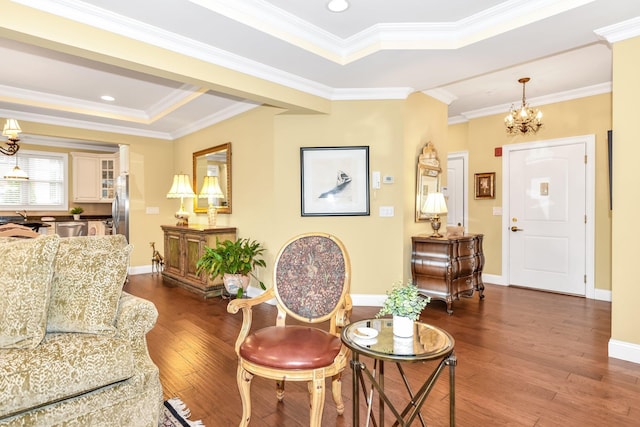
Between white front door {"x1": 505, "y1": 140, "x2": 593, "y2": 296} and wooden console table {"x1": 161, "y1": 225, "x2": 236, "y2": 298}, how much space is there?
4.25 meters

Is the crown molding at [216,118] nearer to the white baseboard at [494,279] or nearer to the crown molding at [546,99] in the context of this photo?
the crown molding at [546,99]

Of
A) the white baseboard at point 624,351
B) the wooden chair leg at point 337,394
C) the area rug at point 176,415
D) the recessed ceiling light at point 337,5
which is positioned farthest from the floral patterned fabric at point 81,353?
the white baseboard at point 624,351

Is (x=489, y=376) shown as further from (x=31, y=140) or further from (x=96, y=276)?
(x=31, y=140)

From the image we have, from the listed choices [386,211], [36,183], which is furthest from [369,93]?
[36,183]

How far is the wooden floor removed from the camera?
2.02m

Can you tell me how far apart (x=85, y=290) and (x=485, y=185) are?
5.45m

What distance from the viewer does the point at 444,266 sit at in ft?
13.0

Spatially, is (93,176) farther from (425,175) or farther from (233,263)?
(425,175)

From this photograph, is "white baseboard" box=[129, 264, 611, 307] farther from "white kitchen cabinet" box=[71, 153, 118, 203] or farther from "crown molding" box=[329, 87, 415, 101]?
"white kitchen cabinet" box=[71, 153, 118, 203]

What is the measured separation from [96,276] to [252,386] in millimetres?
1208

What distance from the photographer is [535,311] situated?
4043 mm

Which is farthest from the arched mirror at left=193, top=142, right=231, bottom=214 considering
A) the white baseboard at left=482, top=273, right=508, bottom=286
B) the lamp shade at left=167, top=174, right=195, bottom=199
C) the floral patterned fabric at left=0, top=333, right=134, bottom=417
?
the white baseboard at left=482, top=273, right=508, bottom=286

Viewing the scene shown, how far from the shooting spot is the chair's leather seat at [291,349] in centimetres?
166

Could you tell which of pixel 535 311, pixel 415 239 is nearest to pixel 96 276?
pixel 415 239
